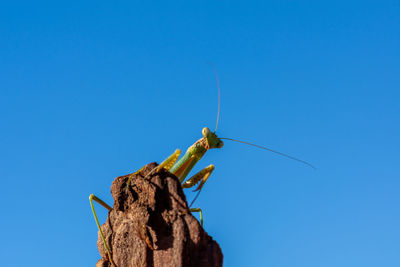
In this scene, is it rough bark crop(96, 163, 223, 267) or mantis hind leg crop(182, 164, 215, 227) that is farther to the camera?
mantis hind leg crop(182, 164, 215, 227)

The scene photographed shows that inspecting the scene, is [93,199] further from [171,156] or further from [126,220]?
[171,156]

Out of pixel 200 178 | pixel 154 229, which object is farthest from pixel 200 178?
pixel 154 229

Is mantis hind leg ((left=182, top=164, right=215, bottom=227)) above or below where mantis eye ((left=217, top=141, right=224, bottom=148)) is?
below

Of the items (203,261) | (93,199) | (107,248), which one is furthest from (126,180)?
(203,261)

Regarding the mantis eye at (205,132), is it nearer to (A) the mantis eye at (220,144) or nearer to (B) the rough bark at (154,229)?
(A) the mantis eye at (220,144)

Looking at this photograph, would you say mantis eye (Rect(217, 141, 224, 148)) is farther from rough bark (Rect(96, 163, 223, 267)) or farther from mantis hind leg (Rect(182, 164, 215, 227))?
rough bark (Rect(96, 163, 223, 267))

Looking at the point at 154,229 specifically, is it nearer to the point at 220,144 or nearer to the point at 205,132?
the point at 205,132

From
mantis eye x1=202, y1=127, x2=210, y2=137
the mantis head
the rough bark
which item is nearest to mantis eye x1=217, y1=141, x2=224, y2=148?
the mantis head
